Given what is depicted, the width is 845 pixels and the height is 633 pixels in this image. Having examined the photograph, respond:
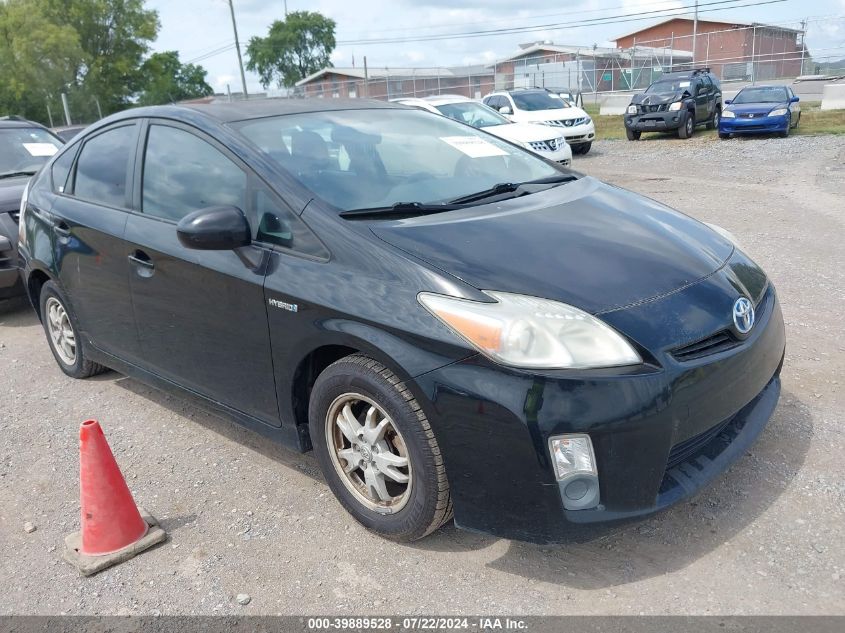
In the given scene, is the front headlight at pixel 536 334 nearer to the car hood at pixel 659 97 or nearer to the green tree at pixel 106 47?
the car hood at pixel 659 97

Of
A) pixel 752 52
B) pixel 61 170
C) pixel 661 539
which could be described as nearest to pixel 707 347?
pixel 661 539

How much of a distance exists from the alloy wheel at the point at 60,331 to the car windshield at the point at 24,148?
3103 millimetres

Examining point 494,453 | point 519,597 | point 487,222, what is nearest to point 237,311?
point 487,222

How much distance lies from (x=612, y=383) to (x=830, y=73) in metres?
37.6

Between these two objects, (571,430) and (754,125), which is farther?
(754,125)

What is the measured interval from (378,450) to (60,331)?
3.02 meters

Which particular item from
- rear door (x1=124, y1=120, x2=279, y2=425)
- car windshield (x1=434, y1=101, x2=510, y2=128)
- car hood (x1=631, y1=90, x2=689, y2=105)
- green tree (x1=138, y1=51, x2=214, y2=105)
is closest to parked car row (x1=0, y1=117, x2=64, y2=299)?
rear door (x1=124, y1=120, x2=279, y2=425)

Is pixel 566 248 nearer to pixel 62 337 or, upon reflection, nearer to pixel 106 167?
pixel 106 167

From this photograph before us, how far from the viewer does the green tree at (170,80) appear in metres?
55.8

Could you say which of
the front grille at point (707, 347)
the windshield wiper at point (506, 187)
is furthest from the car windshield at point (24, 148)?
the front grille at point (707, 347)

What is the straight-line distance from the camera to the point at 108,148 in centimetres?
407

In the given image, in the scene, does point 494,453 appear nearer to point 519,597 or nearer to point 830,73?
point 519,597

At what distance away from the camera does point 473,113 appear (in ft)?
46.2

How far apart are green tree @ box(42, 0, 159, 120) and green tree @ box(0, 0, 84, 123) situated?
100cm
